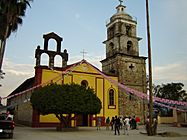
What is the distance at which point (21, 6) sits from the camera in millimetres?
21297

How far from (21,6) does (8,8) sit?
4.32 ft

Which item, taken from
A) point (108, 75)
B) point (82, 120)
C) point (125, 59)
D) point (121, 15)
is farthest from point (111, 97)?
point (121, 15)

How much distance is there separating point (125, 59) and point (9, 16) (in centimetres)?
1856

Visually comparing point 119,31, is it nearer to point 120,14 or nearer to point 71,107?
point 120,14

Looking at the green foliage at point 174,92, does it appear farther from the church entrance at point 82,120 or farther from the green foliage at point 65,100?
the green foliage at point 65,100

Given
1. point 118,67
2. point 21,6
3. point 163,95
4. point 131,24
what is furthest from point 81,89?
point 163,95

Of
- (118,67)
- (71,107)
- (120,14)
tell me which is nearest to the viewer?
(71,107)

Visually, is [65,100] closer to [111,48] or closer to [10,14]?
[10,14]

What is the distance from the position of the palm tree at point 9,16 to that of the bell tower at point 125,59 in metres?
16.1

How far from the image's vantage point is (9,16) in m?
20.6

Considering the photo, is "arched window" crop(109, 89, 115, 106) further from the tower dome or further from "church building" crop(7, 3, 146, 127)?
the tower dome

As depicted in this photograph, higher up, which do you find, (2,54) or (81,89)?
(2,54)

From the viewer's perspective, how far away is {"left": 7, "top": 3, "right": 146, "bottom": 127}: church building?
29.0m

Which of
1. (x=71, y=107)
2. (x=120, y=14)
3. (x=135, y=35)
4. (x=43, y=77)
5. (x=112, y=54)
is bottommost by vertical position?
(x=71, y=107)
